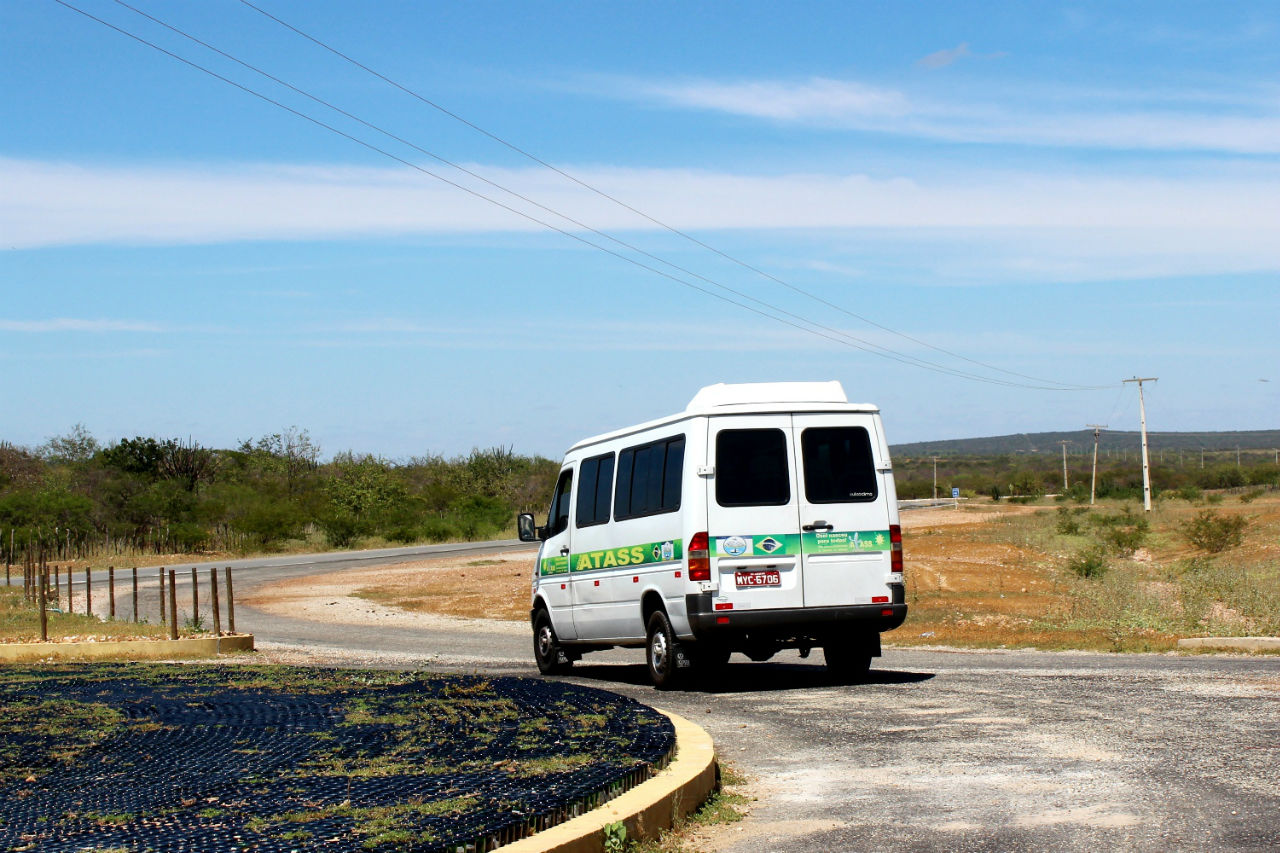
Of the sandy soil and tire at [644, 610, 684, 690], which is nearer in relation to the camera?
tire at [644, 610, 684, 690]

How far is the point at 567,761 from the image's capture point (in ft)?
23.2

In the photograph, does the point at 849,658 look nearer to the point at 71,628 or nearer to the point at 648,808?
the point at 648,808

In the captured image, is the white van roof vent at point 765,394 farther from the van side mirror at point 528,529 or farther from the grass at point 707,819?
the grass at point 707,819

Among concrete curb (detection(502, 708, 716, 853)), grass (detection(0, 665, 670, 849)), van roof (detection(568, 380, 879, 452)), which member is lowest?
concrete curb (detection(502, 708, 716, 853))

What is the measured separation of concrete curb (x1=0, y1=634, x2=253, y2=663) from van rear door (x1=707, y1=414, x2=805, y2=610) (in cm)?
885

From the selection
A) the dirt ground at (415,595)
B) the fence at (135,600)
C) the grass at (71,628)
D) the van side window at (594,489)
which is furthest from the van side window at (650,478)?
the dirt ground at (415,595)

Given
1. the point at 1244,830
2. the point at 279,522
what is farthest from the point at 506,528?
the point at 1244,830

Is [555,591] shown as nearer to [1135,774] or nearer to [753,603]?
[753,603]

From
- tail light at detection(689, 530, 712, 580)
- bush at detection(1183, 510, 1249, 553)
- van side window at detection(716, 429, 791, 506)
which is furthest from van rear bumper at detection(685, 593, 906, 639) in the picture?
bush at detection(1183, 510, 1249, 553)

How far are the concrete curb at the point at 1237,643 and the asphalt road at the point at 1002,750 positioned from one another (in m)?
0.90

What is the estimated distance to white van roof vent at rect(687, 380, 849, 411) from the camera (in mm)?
12703

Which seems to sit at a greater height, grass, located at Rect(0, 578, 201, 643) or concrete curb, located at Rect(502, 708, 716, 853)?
concrete curb, located at Rect(502, 708, 716, 853)

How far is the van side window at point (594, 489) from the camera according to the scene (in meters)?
14.3

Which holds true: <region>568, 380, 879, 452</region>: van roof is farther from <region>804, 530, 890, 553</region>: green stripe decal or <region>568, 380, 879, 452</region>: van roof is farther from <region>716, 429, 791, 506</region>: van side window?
<region>804, 530, 890, 553</region>: green stripe decal
